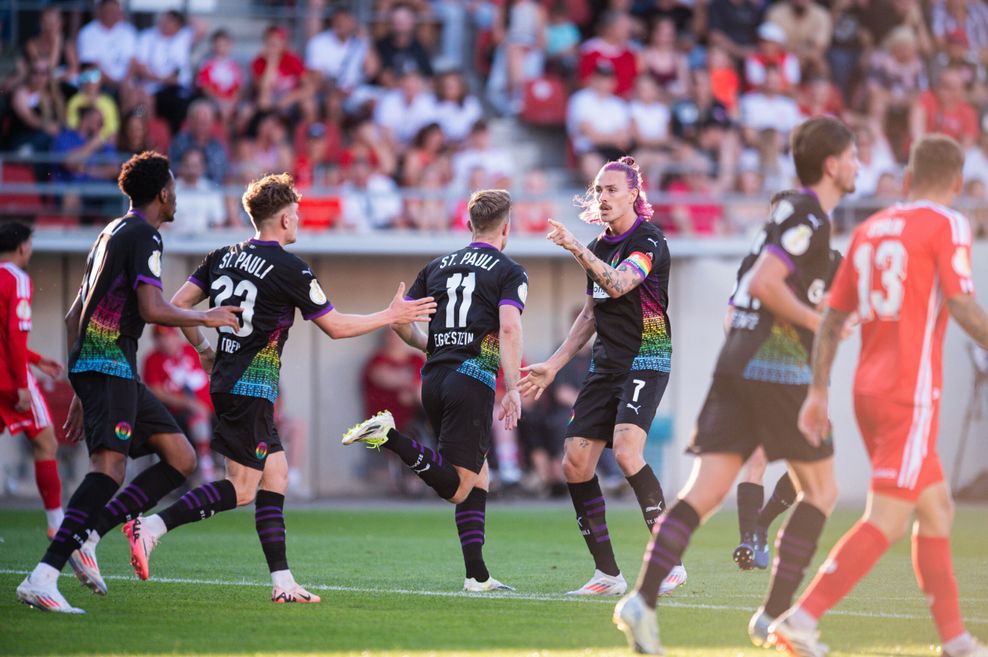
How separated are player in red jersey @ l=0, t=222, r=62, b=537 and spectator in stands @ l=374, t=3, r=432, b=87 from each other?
356 inches

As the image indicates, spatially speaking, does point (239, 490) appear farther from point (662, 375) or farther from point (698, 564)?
point (698, 564)

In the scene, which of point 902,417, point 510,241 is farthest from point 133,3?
point 902,417

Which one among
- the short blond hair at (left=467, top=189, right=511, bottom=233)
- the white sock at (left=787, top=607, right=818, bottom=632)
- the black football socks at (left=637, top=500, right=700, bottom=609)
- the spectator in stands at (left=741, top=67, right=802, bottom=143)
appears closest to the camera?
the white sock at (left=787, top=607, right=818, bottom=632)

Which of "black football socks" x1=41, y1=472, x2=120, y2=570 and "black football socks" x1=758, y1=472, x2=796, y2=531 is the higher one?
"black football socks" x1=41, y1=472, x2=120, y2=570

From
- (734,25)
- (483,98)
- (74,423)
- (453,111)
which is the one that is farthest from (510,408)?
(734,25)

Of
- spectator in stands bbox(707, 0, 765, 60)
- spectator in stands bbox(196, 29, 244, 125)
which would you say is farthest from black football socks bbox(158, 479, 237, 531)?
spectator in stands bbox(707, 0, 765, 60)

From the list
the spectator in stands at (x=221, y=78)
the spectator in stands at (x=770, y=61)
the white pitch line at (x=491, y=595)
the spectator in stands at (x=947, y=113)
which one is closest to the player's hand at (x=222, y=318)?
the white pitch line at (x=491, y=595)

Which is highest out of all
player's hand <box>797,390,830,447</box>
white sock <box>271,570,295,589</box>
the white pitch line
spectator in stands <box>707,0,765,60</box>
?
spectator in stands <box>707,0,765,60</box>

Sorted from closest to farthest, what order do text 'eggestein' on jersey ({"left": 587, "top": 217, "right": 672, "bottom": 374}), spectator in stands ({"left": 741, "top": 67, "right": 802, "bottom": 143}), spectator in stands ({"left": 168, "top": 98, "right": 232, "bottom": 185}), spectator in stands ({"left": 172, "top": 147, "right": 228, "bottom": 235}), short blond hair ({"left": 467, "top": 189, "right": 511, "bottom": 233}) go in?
short blond hair ({"left": 467, "top": 189, "right": 511, "bottom": 233}), text 'eggestein' on jersey ({"left": 587, "top": 217, "right": 672, "bottom": 374}), spectator in stands ({"left": 172, "top": 147, "right": 228, "bottom": 235}), spectator in stands ({"left": 168, "top": 98, "right": 232, "bottom": 185}), spectator in stands ({"left": 741, "top": 67, "right": 802, "bottom": 143})

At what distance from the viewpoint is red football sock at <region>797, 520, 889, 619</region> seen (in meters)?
5.66

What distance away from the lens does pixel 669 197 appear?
17109 millimetres

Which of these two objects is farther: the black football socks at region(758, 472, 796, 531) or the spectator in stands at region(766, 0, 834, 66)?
the spectator in stands at region(766, 0, 834, 66)

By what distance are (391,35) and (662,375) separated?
37.1 ft

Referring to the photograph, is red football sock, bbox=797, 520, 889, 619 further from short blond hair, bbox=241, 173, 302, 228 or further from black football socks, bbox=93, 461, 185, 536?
black football socks, bbox=93, 461, 185, 536
